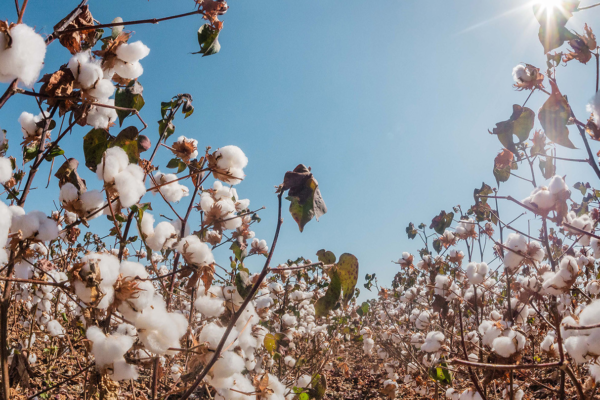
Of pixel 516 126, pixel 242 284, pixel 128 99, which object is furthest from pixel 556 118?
pixel 128 99

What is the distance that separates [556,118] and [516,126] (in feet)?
0.49

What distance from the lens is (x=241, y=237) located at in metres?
1.89

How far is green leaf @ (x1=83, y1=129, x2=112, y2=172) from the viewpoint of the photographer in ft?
3.34

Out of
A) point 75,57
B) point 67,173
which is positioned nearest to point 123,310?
point 67,173

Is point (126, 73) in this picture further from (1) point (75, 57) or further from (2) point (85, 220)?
(2) point (85, 220)

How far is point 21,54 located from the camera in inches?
29.2

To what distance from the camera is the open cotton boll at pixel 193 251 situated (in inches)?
48.3

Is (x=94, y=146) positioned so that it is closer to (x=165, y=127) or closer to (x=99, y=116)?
(x=99, y=116)

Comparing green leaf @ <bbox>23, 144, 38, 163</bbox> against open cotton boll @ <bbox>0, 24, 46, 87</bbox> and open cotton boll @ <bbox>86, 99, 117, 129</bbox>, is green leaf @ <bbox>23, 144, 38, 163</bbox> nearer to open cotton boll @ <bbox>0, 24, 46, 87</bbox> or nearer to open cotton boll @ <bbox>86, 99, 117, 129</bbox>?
open cotton boll @ <bbox>86, 99, 117, 129</bbox>

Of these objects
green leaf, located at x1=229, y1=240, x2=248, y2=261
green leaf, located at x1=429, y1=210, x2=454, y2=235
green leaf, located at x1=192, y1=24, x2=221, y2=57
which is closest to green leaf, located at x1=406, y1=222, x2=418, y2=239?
green leaf, located at x1=429, y1=210, x2=454, y2=235

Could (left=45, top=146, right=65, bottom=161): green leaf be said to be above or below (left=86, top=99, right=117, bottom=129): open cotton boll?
below

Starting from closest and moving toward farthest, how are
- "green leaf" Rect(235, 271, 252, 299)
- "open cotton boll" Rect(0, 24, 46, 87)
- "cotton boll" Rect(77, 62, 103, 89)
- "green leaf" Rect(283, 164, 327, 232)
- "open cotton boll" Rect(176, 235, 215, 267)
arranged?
"open cotton boll" Rect(0, 24, 46, 87) → "green leaf" Rect(283, 164, 327, 232) → "cotton boll" Rect(77, 62, 103, 89) → "open cotton boll" Rect(176, 235, 215, 267) → "green leaf" Rect(235, 271, 252, 299)

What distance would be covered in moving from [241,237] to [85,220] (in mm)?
942

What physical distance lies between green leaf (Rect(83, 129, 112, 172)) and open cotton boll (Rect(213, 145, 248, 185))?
37cm
